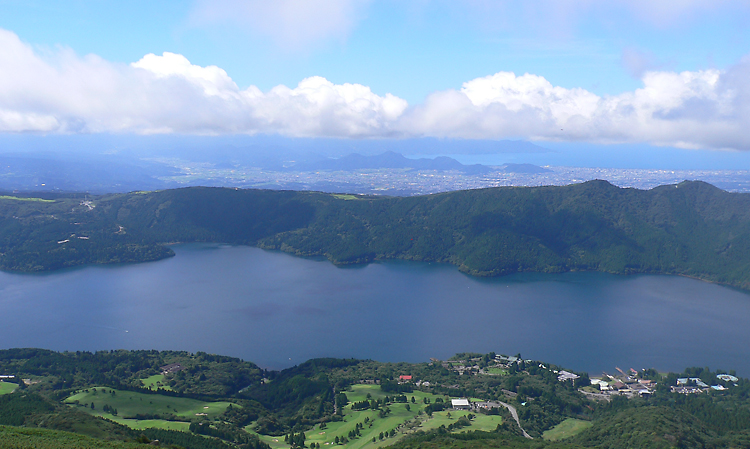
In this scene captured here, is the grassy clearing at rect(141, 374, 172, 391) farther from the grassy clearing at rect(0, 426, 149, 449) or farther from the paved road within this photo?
the paved road

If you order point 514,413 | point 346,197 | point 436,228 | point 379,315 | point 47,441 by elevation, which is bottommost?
point 514,413

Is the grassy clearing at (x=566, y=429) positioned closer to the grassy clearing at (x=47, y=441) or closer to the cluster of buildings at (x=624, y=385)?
the cluster of buildings at (x=624, y=385)

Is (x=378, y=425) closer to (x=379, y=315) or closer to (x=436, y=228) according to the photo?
(x=379, y=315)

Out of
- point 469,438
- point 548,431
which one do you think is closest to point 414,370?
point 548,431

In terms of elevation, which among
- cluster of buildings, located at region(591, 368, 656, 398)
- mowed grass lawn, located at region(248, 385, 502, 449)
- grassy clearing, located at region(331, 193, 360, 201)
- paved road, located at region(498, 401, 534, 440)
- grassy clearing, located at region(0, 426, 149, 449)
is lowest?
cluster of buildings, located at region(591, 368, 656, 398)

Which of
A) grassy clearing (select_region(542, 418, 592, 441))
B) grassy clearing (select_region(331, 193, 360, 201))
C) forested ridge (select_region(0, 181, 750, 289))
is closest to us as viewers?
grassy clearing (select_region(542, 418, 592, 441))

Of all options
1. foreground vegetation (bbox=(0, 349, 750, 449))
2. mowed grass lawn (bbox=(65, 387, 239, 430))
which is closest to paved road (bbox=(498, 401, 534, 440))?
foreground vegetation (bbox=(0, 349, 750, 449))

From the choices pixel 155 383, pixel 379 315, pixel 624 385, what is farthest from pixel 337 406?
pixel 379 315
